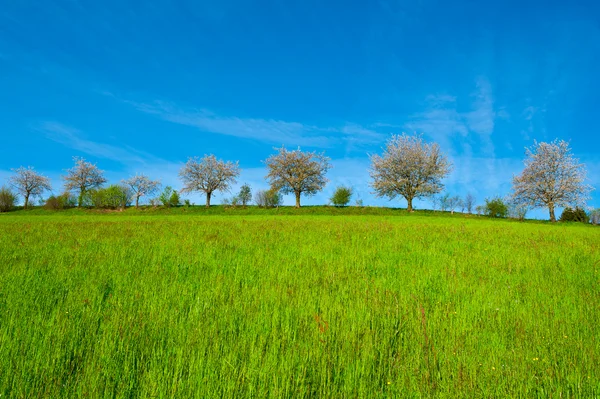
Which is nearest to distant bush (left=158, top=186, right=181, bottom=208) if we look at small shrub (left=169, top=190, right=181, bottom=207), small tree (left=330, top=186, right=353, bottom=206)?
small shrub (left=169, top=190, right=181, bottom=207)

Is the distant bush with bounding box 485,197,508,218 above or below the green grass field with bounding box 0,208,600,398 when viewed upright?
above

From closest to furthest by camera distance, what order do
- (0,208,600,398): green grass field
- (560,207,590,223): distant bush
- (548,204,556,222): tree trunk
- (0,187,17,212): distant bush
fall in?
(0,208,600,398): green grass field, (548,204,556,222): tree trunk, (560,207,590,223): distant bush, (0,187,17,212): distant bush

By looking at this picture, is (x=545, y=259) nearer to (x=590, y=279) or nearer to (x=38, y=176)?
(x=590, y=279)

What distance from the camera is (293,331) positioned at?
3.25 metres

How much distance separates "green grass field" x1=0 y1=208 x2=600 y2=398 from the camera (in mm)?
2391

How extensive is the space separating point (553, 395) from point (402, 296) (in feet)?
7.51

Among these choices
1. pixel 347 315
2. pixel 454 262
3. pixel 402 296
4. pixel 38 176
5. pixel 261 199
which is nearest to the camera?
pixel 347 315

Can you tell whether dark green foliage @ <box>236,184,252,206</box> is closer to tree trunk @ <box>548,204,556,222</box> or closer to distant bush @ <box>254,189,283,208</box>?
distant bush @ <box>254,189,283,208</box>

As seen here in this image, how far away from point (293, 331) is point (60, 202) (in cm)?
8599

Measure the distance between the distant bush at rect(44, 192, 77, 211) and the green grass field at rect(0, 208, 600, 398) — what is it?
257 feet

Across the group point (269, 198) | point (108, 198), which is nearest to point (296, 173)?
point (269, 198)

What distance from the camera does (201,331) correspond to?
3.18 m

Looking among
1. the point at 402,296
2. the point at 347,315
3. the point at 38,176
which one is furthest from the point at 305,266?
the point at 38,176

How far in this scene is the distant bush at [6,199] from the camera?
66.4 meters
